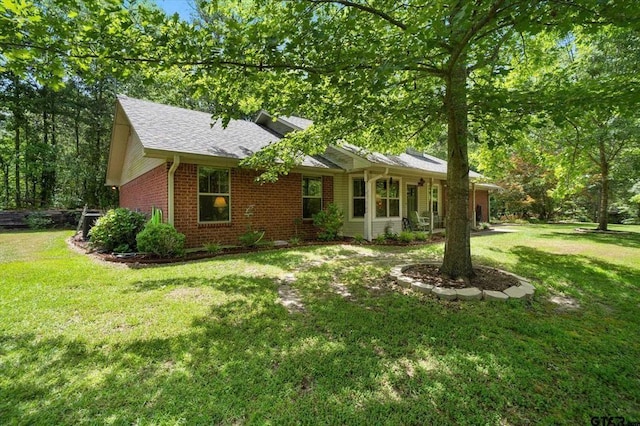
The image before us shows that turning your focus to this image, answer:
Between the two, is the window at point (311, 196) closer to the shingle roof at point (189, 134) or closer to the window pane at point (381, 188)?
the shingle roof at point (189, 134)

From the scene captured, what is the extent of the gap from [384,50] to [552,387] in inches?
163

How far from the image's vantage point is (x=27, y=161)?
20203 millimetres

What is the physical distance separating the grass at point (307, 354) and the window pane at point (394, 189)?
276 inches

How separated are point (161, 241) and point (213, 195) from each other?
210cm

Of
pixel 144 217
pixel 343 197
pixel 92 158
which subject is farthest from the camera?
pixel 92 158

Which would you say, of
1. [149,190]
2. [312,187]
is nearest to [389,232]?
[312,187]

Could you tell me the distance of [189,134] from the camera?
29.6ft

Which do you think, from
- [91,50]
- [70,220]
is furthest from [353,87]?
[70,220]

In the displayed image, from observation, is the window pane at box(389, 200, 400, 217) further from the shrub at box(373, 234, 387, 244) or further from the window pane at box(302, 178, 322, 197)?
the window pane at box(302, 178, 322, 197)

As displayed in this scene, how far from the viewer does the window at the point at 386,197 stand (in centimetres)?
1154

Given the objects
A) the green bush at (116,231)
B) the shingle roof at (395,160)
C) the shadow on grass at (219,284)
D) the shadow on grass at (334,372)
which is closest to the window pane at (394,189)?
the shingle roof at (395,160)

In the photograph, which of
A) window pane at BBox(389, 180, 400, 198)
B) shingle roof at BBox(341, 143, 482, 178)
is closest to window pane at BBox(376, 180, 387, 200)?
window pane at BBox(389, 180, 400, 198)

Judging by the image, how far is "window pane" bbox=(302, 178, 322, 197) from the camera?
10641 mm

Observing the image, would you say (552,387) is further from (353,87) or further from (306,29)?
(306,29)
